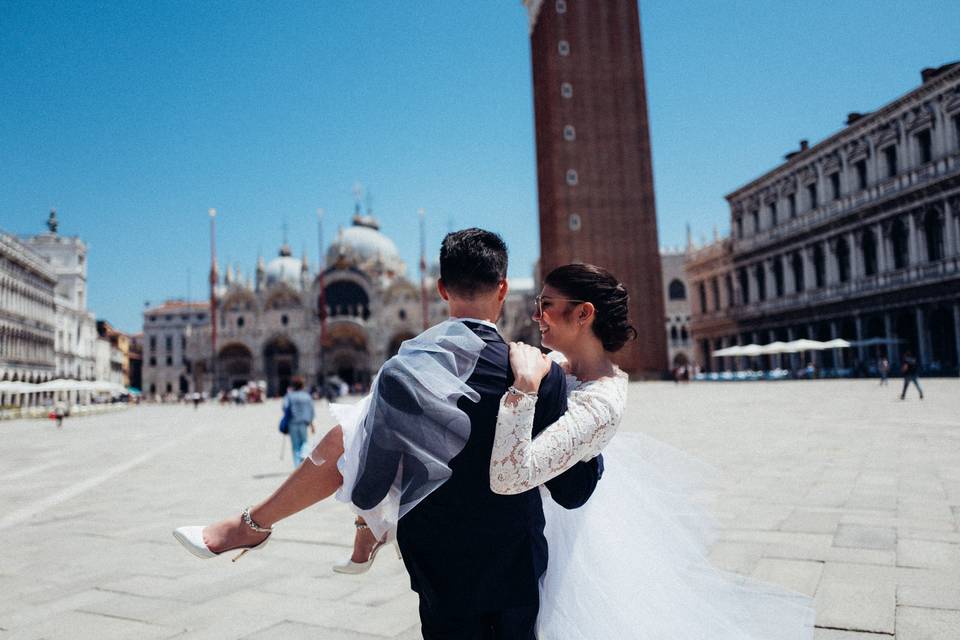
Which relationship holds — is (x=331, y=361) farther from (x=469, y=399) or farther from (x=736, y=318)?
(x=469, y=399)

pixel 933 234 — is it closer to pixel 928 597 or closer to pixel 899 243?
pixel 899 243

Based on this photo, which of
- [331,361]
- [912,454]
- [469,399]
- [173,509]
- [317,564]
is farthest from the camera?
[331,361]

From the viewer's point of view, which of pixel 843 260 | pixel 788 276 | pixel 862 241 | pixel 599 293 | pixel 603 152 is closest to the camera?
pixel 599 293

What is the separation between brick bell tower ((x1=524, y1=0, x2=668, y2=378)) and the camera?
38062 mm

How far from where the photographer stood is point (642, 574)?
2049 millimetres

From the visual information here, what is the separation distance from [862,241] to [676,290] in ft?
99.8

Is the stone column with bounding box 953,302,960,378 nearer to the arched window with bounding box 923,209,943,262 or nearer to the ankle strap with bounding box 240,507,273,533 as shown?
the arched window with bounding box 923,209,943,262

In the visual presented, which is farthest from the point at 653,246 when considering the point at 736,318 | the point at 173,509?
the point at 173,509

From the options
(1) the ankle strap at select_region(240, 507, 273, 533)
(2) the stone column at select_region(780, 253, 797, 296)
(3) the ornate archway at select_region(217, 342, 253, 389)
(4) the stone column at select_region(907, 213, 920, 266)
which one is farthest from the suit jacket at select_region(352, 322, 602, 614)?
(3) the ornate archway at select_region(217, 342, 253, 389)

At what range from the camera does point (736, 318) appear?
44094mm

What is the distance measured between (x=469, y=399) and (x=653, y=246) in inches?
1500

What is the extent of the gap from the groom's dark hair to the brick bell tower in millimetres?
36065

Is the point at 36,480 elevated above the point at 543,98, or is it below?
below

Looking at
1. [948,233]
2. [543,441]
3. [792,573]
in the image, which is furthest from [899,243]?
[543,441]
